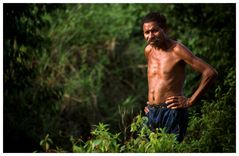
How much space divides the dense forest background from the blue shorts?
0.34 metres

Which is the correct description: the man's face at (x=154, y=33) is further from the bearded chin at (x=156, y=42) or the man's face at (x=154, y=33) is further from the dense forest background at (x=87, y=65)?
the dense forest background at (x=87, y=65)

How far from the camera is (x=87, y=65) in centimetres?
1426

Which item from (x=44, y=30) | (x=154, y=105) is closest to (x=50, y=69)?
(x=44, y=30)

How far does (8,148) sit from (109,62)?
147 inches

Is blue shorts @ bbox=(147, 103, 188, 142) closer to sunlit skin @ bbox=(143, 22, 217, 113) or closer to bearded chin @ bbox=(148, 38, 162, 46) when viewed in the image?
sunlit skin @ bbox=(143, 22, 217, 113)

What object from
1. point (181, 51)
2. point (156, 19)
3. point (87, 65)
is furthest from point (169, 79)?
point (87, 65)

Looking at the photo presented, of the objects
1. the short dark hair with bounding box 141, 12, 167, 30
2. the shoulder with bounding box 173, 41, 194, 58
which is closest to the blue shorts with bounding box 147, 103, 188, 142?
the shoulder with bounding box 173, 41, 194, 58

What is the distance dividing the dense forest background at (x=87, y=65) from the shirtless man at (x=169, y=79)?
400 millimetres

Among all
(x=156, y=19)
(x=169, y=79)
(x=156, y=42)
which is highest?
(x=156, y=19)

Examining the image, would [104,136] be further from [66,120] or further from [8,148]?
[66,120]

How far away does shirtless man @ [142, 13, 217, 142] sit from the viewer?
6.41 metres

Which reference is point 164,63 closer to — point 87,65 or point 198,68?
point 198,68

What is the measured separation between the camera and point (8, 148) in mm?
11398

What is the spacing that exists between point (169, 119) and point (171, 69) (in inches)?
16.5
